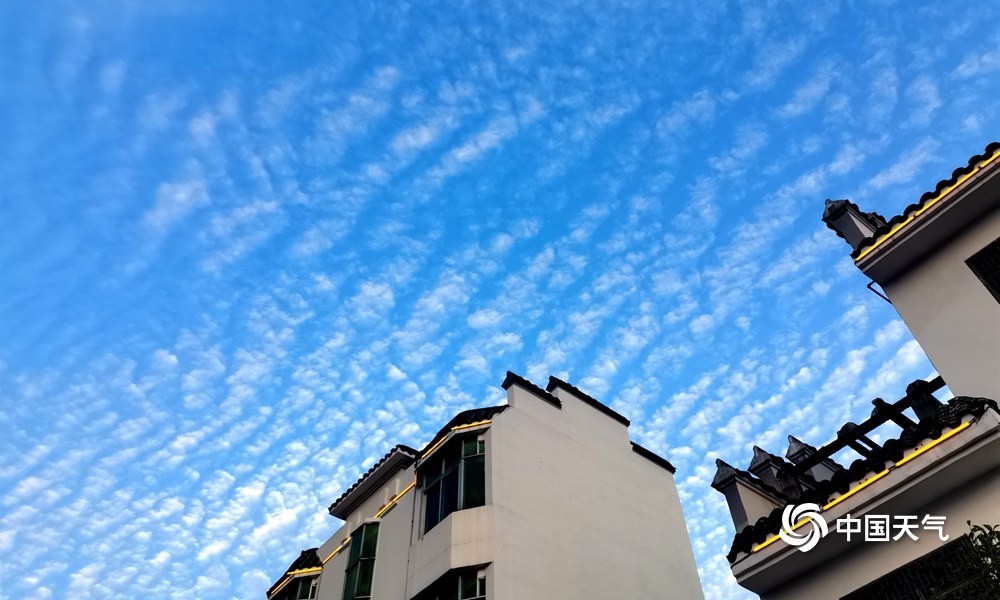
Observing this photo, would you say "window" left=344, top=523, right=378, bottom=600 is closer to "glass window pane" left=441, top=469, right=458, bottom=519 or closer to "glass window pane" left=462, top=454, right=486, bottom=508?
"glass window pane" left=441, top=469, right=458, bottom=519

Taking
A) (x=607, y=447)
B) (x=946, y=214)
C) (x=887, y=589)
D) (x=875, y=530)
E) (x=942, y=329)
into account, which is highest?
(x=607, y=447)

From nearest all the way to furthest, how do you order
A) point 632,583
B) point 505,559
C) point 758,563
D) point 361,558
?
point 758,563 → point 505,559 → point 632,583 → point 361,558

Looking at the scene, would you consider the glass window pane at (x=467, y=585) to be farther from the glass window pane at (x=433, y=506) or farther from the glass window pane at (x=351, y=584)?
the glass window pane at (x=351, y=584)

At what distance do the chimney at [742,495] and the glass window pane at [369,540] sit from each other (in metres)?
10.2

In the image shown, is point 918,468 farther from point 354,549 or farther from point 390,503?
point 354,549

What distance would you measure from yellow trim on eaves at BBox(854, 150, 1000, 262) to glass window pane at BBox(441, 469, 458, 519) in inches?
383

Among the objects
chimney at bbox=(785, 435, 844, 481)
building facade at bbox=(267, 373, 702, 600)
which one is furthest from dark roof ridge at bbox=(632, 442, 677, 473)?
chimney at bbox=(785, 435, 844, 481)

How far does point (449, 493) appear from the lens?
1703 cm

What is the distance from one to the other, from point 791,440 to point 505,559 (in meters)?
6.50

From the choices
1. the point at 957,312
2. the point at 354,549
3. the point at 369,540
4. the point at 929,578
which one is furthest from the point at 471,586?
the point at 957,312

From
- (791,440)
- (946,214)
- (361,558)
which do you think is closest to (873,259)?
(946,214)

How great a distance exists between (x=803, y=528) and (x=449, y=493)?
8.53m

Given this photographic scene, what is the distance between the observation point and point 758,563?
11.1 m

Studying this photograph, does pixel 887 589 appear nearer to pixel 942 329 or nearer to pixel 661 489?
pixel 942 329
